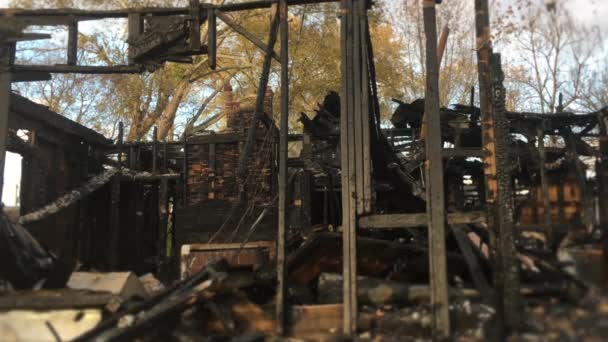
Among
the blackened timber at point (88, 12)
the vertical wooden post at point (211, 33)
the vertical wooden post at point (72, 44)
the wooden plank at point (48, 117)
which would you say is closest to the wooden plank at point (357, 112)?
the blackened timber at point (88, 12)

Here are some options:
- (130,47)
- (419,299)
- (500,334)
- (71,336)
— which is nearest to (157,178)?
(130,47)

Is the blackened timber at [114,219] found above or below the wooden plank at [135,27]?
below

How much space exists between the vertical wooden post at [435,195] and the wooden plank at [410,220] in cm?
19

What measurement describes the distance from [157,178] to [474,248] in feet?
32.2

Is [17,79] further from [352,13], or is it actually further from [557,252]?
[557,252]

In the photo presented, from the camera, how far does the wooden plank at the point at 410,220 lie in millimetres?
5633

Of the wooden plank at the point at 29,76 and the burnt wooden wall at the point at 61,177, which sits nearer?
the wooden plank at the point at 29,76

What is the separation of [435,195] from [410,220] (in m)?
0.46

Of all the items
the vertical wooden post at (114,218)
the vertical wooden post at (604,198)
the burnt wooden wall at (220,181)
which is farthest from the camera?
the vertical wooden post at (114,218)

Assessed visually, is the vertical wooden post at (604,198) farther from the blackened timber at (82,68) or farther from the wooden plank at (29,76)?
the wooden plank at (29,76)

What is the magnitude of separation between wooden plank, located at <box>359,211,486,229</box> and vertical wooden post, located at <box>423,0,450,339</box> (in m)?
0.19

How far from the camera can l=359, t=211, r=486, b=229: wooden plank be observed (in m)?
5.63

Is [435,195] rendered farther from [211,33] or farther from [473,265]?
[211,33]

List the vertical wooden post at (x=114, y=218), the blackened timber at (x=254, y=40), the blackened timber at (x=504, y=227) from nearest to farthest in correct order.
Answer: the blackened timber at (x=504, y=227)
the blackened timber at (x=254, y=40)
the vertical wooden post at (x=114, y=218)
